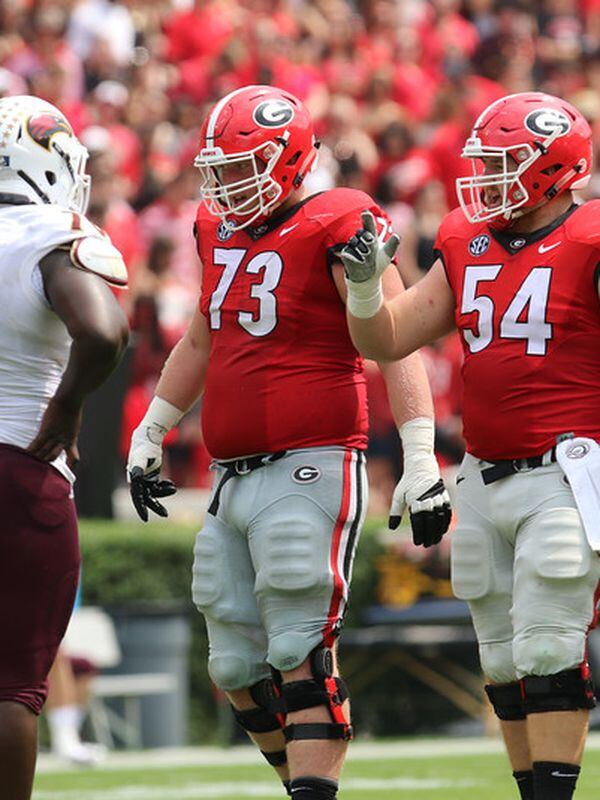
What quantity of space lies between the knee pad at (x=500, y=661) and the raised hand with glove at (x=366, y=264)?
94 centimetres

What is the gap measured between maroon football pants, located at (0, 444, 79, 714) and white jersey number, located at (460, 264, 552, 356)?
1267 mm

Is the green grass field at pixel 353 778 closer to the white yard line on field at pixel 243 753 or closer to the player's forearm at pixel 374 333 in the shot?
the white yard line on field at pixel 243 753

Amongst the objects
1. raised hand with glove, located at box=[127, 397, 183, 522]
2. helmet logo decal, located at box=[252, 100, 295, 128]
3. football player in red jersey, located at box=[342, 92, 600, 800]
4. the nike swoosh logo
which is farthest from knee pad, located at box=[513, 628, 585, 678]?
helmet logo decal, located at box=[252, 100, 295, 128]

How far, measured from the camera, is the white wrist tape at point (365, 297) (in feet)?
16.7

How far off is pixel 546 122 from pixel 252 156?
0.79 m

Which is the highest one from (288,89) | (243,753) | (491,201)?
(288,89)

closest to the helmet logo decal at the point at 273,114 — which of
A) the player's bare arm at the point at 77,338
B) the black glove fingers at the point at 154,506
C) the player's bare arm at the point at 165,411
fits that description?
the player's bare arm at the point at 165,411

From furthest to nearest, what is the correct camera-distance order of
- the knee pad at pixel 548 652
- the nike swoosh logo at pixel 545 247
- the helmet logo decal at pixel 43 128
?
the nike swoosh logo at pixel 545 247, the knee pad at pixel 548 652, the helmet logo decal at pixel 43 128

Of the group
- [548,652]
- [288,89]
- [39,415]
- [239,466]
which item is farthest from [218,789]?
[288,89]

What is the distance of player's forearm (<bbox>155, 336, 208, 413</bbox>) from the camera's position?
19.0 feet

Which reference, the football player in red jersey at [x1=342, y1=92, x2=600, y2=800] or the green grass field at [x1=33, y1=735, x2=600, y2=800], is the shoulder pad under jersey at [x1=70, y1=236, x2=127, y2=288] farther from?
the green grass field at [x1=33, y1=735, x2=600, y2=800]

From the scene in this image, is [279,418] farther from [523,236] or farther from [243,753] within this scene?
[243,753]

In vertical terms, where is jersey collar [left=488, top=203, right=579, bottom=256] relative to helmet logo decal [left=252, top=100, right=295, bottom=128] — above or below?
below

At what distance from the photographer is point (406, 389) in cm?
536
